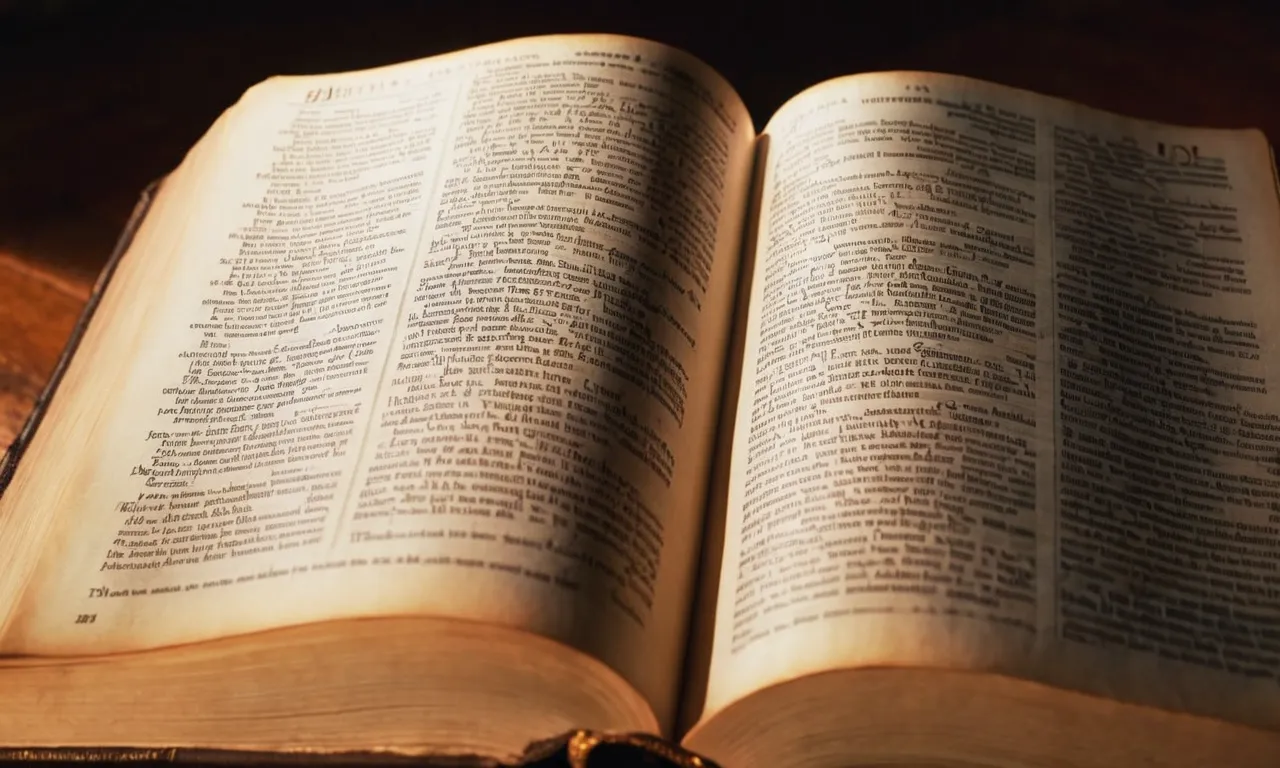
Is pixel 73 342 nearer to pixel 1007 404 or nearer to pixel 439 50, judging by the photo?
pixel 439 50

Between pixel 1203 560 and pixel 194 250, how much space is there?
0.62 meters

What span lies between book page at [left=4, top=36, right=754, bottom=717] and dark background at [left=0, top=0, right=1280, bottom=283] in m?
0.15

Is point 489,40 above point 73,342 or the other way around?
above

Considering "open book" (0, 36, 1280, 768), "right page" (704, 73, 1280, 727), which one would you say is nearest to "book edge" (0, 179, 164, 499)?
"open book" (0, 36, 1280, 768)

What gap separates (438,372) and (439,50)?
457 millimetres

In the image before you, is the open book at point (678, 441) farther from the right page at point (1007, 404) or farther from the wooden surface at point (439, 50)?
the wooden surface at point (439, 50)

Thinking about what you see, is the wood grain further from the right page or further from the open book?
the right page

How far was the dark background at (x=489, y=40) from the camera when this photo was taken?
2.89 feet

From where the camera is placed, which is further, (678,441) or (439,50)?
(439,50)

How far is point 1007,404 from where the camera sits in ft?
2.01

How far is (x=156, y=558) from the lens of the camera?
581mm

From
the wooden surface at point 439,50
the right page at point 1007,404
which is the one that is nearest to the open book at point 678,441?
the right page at point 1007,404

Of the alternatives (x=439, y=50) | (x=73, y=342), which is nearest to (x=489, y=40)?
(x=439, y=50)

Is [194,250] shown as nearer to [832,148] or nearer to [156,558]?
[156,558]
